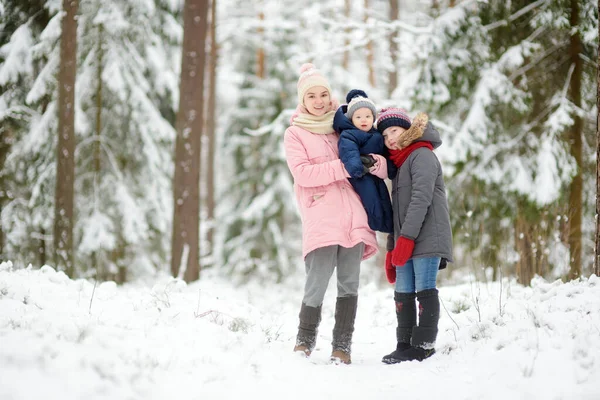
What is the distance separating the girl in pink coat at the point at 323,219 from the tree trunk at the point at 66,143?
604 centimetres

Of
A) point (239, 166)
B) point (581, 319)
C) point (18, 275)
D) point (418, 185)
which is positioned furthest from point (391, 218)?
point (239, 166)

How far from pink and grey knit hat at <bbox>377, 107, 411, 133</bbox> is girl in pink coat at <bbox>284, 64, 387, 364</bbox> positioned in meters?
0.33

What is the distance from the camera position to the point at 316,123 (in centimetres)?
416

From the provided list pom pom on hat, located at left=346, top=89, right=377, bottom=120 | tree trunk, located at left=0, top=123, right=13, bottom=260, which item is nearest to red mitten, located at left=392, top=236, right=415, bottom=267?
pom pom on hat, located at left=346, top=89, right=377, bottom=120

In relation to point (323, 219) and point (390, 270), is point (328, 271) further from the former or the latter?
point (390, 270)

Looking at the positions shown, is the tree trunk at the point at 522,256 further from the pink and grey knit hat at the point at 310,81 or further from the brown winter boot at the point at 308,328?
the pink and grey knit hat at the point at 310,81

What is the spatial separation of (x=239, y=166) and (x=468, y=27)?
956 cm

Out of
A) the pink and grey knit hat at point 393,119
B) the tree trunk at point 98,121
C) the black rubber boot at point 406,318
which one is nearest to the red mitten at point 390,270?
the black rubber boot at point 406,318

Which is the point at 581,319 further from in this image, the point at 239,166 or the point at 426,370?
the point at 239,166

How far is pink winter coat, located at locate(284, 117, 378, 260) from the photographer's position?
154 inches

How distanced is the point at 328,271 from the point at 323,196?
64 cm

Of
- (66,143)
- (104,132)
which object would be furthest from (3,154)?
(66,143)

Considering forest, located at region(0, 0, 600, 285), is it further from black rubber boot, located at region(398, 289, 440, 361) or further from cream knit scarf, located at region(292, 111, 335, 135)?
cream knit scarf, located at region(292, 111, 335, 135)

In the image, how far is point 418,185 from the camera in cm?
381
